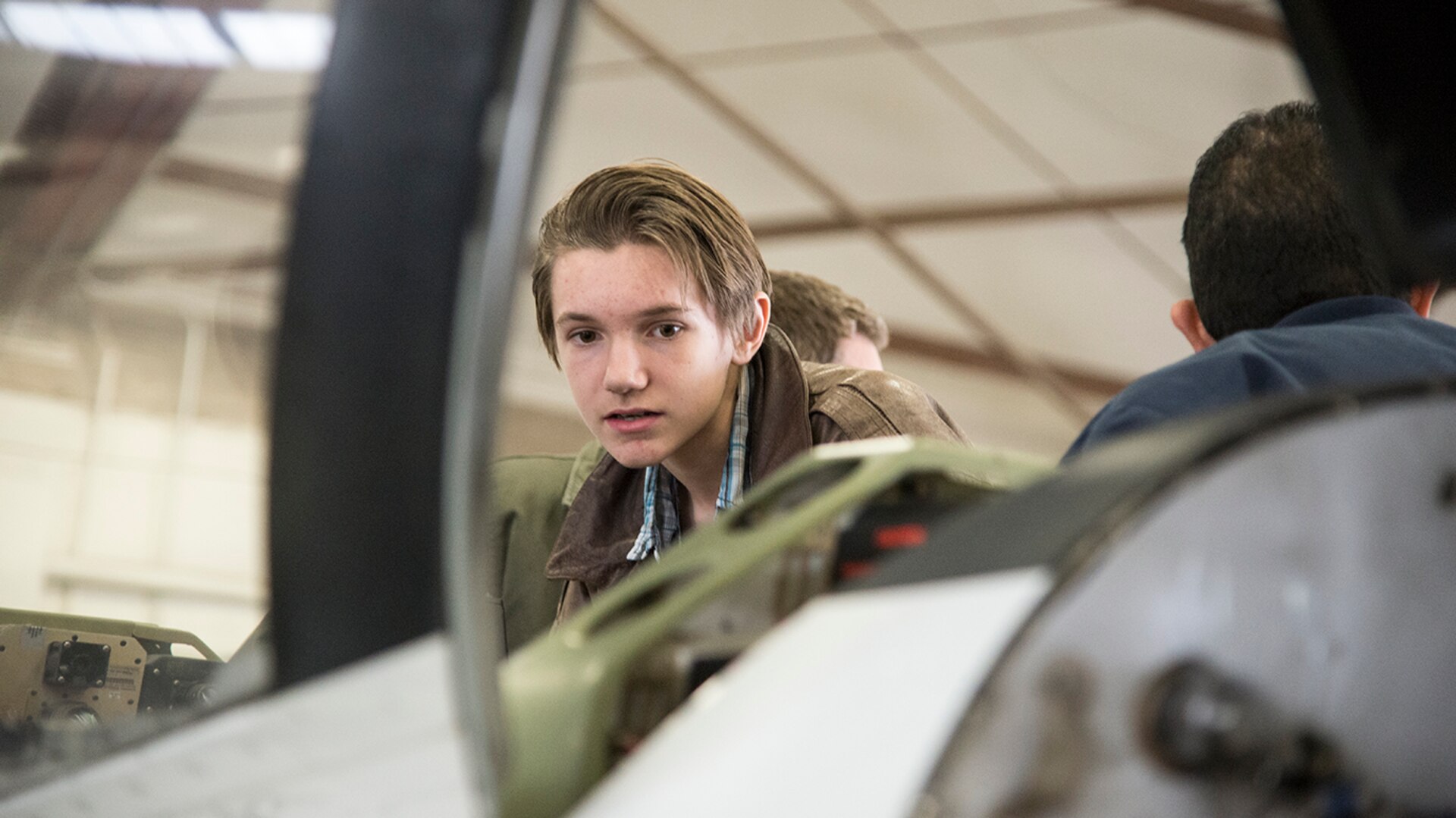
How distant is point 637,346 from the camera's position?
5.14ft

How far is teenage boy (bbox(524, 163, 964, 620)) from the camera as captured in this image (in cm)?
156

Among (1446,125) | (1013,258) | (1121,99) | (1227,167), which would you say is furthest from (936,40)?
(1446,125)

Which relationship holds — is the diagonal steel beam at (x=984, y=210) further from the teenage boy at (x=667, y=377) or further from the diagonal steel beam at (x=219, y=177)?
the diagonal steel beam at (x=219, y=177)

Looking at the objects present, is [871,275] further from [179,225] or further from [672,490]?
[179,225]

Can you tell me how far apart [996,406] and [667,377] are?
16.9 ft

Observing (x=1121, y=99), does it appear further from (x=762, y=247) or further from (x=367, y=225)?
(x=367, y=225)

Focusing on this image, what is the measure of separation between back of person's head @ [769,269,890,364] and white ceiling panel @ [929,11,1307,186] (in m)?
1.92

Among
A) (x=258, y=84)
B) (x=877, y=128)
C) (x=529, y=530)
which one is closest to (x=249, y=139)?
(x=258, y=84)

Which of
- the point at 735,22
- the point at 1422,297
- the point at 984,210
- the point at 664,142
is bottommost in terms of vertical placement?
the point at 1422,297

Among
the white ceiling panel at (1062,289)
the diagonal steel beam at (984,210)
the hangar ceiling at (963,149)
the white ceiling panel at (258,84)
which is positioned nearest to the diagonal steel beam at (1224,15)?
the hangar ceiling at (963,149)

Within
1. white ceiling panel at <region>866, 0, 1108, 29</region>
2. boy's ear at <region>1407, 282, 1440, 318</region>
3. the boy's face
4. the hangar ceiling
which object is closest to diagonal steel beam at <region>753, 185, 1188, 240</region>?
the hangar ceiling

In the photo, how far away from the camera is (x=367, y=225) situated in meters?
0.62

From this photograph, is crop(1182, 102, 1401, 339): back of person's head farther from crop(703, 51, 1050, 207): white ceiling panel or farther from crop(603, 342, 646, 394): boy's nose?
crop(703, 51, 1050, 207): white ceiling panel

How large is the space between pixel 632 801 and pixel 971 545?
8.0 inches
